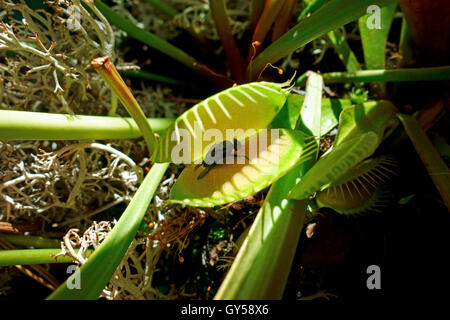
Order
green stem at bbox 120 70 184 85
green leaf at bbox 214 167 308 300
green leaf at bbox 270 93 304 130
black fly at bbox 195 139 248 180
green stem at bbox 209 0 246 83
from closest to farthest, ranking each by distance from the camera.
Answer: green leaf at bbox 214 167 308 300
black fly at bbox 195 139 248 180
green leaf at bbox 270 93 304 130
green stem at bbox 209 0 246 83
green stem at bbox 120 70 184 85

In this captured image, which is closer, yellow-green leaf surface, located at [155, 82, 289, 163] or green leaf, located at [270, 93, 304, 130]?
yellow-green leaf surface, located at [155, 82, 289, 163]

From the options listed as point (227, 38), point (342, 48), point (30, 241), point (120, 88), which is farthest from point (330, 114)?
point (30, 241)

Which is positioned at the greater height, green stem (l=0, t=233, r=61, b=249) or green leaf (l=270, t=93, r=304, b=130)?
green leaf (l=270, t=93, r=304, b=130)

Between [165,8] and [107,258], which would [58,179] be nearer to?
A: [107,258]

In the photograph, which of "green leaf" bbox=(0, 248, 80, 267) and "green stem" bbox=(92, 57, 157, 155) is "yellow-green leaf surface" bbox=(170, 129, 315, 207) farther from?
"green leaf" bbox=(0, 248, 80, 267)

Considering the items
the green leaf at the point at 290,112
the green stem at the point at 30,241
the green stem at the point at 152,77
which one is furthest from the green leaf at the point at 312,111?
the green stem at the point at 30,241

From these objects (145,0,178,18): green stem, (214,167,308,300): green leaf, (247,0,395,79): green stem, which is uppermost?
(145,0,178,18): green stem

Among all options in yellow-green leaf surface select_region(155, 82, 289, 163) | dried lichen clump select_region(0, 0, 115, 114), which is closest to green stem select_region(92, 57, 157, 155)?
yellow-green leaf surface select_region(155, 82, 289, 163)
